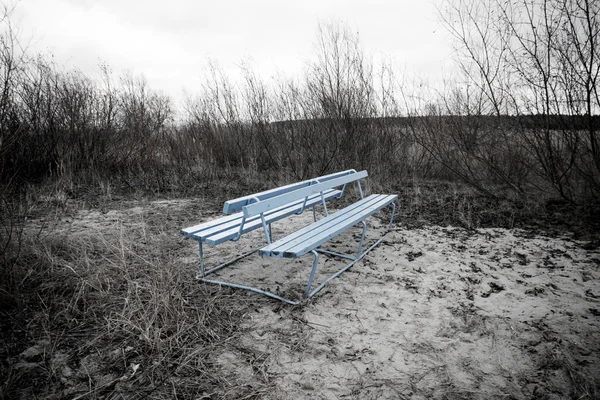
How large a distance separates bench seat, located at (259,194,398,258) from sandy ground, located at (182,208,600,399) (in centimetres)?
46

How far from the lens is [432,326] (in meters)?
2.07

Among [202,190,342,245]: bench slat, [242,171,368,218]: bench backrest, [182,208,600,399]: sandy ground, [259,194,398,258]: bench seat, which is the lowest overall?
[182,208,600,399]: sandy ground

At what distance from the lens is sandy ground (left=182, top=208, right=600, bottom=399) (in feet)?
5.33

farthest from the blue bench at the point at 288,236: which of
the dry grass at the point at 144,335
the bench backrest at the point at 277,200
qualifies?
the dry grass at the point at 144,335

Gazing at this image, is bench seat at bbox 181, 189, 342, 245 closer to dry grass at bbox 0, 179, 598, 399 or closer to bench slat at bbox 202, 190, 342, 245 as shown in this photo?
bench slat at bbox 202, 190, 342, 245

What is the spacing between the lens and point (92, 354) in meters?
1.82

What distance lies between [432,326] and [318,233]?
1.07 m

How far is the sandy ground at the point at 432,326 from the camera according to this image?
64.0 inches

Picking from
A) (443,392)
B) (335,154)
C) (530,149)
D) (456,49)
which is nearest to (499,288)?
(443,392)

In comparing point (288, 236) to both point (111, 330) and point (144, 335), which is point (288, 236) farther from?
point (111, 330)

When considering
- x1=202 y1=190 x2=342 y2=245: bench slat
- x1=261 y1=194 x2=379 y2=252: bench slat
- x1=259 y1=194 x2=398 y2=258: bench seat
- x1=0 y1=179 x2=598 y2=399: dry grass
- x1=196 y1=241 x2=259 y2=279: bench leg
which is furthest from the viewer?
x1=196 y1=241 x2=259 y2=279: bench leg

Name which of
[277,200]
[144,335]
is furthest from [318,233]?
[144,335]

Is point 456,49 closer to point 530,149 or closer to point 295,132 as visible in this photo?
point 530,149

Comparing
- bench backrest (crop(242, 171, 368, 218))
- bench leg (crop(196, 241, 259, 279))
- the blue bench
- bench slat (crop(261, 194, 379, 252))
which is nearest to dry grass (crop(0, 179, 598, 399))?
bench leg (crop(196, 241, 259, 279))
